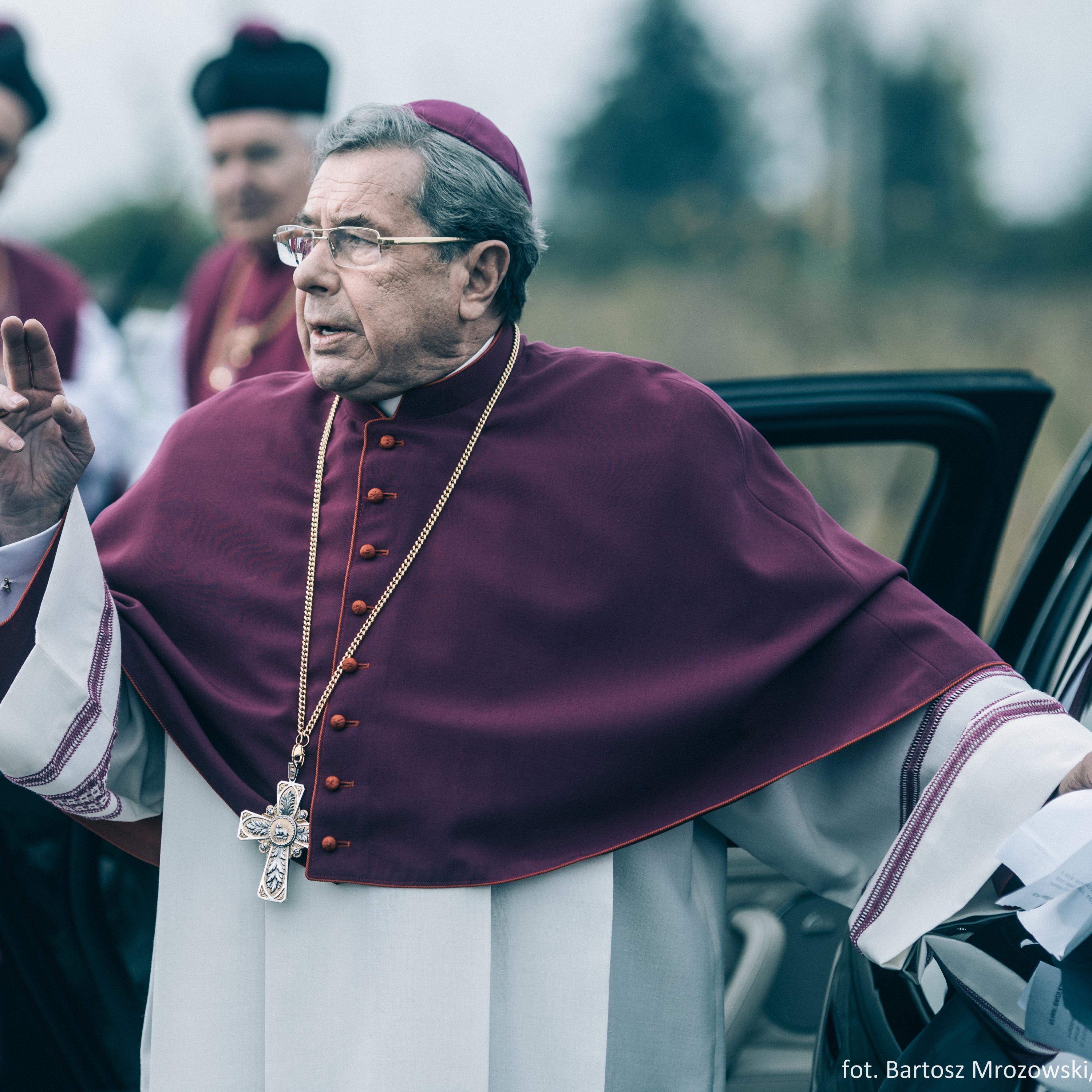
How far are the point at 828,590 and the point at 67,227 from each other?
61.6 ft

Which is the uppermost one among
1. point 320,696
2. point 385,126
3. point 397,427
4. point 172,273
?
point 385,126

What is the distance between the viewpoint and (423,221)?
95.7 inches

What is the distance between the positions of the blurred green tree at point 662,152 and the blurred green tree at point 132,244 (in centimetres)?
541

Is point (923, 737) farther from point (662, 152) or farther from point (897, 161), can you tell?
point (662, 152)

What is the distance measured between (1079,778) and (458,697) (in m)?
0.98

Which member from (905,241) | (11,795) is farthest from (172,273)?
(11,795)

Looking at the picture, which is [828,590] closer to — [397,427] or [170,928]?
[397,427]

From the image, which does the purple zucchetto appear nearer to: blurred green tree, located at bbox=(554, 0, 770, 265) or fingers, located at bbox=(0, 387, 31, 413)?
fingers, located at bbox=(0, 387, 31, 413)

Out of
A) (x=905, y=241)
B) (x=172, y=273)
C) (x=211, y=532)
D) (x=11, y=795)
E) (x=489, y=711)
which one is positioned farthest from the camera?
(x=905, y=241)

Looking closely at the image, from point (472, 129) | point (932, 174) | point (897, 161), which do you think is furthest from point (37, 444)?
point (897, 161)

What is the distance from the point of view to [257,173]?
16.0ft

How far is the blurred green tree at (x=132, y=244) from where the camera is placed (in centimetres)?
1891

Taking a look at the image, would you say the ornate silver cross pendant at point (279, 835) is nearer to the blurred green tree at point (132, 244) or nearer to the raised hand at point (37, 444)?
the raised hand at point (37, 444)

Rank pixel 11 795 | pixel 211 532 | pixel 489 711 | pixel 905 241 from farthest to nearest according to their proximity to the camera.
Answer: pixel 905 241 → pixel 11 795 → pixel 211 532 → pixel 489 711
